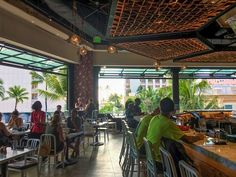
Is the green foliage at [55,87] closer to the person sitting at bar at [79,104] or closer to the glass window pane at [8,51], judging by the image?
the person sitting at bar at [79,104]

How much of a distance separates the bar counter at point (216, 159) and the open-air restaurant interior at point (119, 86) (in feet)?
0.04

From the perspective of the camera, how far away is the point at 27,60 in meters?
10.6

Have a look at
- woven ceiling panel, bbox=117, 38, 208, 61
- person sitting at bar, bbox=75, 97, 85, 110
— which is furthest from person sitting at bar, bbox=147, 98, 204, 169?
person sitting at bar, bbox=75, 97, 85, 110

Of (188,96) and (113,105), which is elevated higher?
(188,96)

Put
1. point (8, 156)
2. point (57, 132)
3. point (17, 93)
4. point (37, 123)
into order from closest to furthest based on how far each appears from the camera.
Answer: point (8, 156)
point (57, 132)
point (37, 123)
point (17, 93)

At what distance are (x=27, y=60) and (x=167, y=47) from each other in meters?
5.21

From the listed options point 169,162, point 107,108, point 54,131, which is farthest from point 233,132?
point 107,108

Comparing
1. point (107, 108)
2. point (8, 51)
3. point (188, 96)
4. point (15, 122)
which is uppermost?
point (8, 51)

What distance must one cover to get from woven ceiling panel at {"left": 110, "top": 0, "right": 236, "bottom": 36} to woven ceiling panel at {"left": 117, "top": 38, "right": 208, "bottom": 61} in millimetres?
711

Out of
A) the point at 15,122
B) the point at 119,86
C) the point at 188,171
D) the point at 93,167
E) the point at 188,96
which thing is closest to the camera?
the point at 188,171

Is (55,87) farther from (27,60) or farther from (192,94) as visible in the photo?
(192,94)

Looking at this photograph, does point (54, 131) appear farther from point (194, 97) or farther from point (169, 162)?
point (194, 97)

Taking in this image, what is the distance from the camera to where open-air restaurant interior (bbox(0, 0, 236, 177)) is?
361 centimetres

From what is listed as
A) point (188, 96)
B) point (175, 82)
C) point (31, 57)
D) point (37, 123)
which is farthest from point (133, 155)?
point (188, 96)
